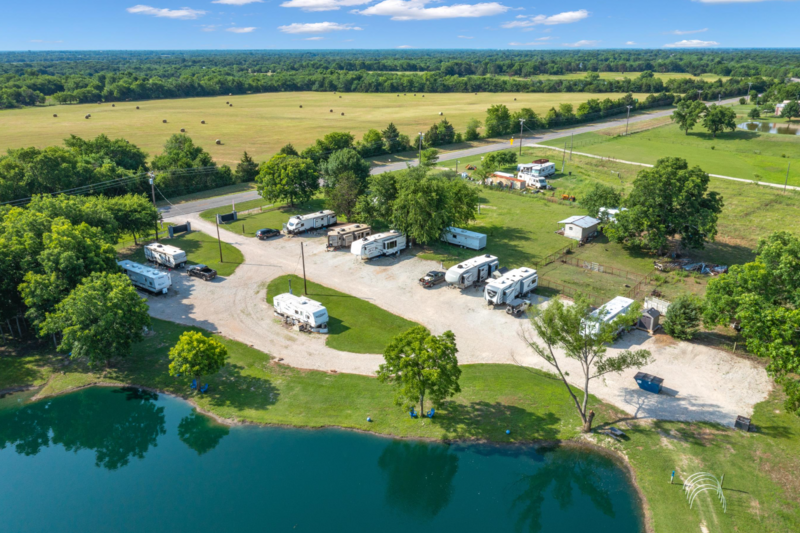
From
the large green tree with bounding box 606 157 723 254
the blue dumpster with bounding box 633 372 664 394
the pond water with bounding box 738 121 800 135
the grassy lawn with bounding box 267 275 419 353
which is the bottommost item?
the blue dumpster with bounding box 633 372 664 394

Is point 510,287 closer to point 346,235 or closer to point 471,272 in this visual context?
point 471,272

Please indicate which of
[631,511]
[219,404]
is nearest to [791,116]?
[631,511]

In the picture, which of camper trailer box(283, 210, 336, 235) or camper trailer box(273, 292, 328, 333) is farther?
camper trailer box(283, 210, 336, 235)

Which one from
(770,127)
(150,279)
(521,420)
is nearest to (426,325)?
(521,420)

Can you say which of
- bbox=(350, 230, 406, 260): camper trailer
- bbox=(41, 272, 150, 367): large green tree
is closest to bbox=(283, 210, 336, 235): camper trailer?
bbox=(350, 230, 406, 260): camper trailer

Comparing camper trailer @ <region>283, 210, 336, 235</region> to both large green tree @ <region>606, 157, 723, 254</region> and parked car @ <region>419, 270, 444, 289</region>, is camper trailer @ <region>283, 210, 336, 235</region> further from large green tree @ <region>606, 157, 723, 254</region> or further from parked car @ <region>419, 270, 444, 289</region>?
large green tree @ <region>606, 157, 723, 254</region>

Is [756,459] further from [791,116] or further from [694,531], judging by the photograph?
[791,116]

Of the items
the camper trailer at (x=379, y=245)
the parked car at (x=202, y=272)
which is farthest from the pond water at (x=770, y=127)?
the parked car at (x=202, y=272)
